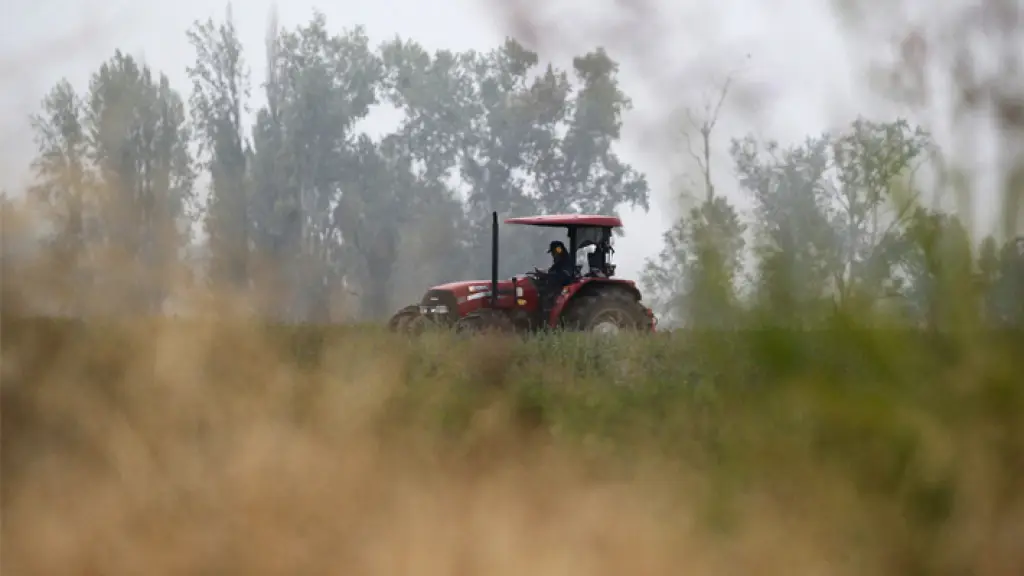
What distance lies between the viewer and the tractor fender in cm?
728

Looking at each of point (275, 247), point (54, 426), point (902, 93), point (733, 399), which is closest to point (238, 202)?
point (275, 247)

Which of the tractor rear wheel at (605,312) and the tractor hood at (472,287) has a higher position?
the tractor hood at (472,287)

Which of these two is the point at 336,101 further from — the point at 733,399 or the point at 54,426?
the point at 733,399

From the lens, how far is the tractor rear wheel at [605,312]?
7.29 metres

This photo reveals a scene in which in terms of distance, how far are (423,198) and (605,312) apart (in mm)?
1791

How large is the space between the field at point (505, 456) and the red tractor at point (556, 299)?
8.29 ft

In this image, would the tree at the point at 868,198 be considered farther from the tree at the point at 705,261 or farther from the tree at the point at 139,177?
the tree at the point at 139,177

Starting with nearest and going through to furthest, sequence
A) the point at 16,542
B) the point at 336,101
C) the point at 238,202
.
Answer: the point at 16,542, the point at 238,202, the point at 336,101

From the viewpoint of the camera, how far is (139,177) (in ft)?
12.6

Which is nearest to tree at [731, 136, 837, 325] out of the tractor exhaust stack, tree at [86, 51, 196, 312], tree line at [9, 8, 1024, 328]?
tree line at [9, 8, 1024, 328]

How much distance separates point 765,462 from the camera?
104 inches

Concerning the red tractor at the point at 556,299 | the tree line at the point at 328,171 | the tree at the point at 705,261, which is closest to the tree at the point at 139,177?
the tree line at the point at 328,171

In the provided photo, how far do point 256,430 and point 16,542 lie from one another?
87 cm

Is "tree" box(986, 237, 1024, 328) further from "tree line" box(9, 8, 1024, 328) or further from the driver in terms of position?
the driver
